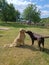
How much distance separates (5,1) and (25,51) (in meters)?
59.0

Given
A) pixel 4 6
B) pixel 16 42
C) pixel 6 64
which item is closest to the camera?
pixel 6 64

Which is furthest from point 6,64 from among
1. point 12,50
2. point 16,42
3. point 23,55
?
point 16,42

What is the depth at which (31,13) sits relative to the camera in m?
84.4

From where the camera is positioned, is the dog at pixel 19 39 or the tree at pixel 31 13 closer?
the dog at pixel 19 39

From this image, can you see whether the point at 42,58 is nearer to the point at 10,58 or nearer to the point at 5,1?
the point at 10,58

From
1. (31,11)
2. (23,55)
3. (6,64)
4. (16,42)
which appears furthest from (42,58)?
(31,11)

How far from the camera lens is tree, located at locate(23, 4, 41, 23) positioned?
8194 centimetres

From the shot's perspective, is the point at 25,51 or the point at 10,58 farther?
the point at 25,51

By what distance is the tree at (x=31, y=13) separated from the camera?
81.9 metres

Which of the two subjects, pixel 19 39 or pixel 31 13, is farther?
pixel 31 13

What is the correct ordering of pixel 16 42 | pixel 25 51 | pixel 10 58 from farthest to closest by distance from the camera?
1. pixel 16 42
2. pixel 25 51
3. pixel 10 58

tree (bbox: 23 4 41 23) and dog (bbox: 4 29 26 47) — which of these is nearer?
dog (bbox: 4 29 26 47)

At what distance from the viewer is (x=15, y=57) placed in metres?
8.88

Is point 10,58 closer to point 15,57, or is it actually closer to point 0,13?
point 15,57
